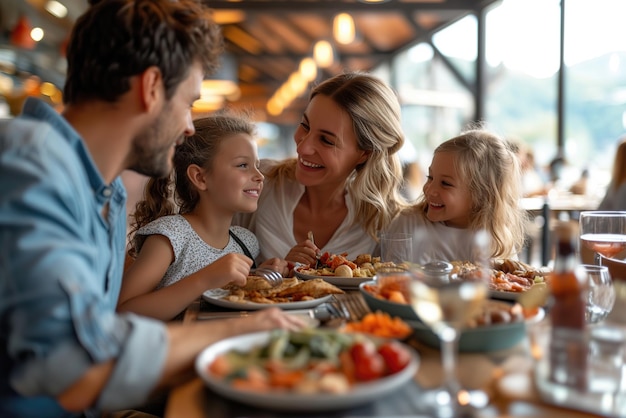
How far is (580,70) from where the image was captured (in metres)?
7.01

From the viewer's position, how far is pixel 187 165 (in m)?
2.54

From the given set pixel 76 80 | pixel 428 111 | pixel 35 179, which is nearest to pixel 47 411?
pixel 35 179

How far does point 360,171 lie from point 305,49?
1313 cm

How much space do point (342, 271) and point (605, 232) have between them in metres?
0.84

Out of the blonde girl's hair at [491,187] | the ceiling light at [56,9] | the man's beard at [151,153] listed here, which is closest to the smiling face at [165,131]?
the man's beard at [151,153]

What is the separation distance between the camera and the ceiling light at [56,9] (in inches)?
274

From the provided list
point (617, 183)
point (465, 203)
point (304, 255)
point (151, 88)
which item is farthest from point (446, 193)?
point (617, 183)

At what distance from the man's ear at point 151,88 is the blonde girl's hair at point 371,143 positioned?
145 cm

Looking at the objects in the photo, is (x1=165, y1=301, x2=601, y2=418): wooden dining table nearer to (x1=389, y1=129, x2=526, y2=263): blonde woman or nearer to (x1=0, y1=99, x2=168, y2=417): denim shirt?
(x1=0, y1=99, x2=168, y2=417): denim shirt

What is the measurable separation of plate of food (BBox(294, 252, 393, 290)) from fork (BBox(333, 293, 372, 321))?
11 cm

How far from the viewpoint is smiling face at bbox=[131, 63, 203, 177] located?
4.84 feet

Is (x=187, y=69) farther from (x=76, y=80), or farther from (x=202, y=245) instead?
(x=202, y=245)

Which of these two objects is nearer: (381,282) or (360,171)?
(381,282)

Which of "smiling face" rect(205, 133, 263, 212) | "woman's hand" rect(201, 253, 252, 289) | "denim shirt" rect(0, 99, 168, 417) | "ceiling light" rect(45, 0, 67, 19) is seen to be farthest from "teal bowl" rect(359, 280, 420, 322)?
"ceiling light" rect(45, 0, 67, 19)
